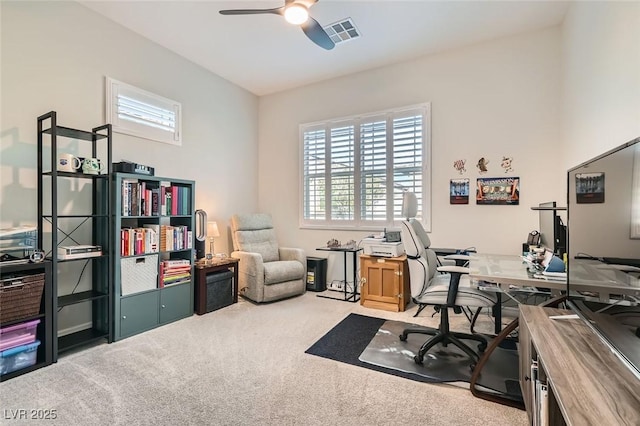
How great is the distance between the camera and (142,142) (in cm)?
340

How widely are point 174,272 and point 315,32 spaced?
2.69m

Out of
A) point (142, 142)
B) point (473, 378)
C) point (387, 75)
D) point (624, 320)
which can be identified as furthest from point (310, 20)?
point (473, 378)

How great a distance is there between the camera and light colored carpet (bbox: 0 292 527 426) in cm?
170

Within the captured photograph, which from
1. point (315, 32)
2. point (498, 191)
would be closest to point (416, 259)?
point (498, 191)

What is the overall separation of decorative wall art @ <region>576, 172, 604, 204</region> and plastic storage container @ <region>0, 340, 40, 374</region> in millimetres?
3545

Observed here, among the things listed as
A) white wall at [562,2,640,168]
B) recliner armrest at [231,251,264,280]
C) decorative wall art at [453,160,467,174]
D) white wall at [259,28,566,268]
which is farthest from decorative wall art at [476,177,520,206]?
recliner armrest at [231,251,264,280]

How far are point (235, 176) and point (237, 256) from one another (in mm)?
1313

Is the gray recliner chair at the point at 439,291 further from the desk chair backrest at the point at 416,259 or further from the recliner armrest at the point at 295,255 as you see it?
the recliner armrest at the point at 295,255

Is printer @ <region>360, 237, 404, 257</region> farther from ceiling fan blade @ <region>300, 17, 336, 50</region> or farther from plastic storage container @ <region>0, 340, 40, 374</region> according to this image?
plastic storage container @ <region>0, 340, 40, 374</region>

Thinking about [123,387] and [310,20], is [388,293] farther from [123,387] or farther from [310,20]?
[310,20]

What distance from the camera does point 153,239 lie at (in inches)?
120

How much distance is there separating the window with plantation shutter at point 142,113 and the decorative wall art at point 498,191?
370 cm

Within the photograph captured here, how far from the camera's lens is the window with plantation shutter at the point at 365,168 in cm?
396

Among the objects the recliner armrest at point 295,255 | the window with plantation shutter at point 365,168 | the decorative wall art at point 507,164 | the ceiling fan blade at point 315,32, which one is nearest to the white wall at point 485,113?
the decorative wall art at point 507,164
